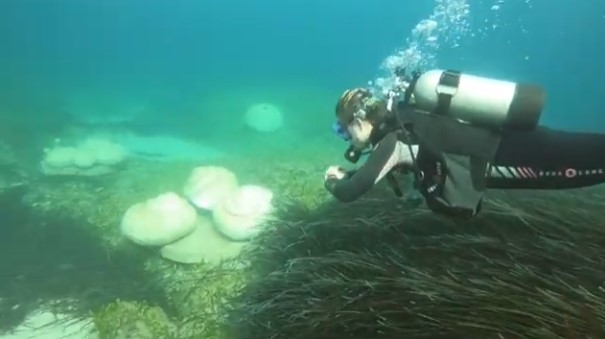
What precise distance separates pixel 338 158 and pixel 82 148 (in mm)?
6277

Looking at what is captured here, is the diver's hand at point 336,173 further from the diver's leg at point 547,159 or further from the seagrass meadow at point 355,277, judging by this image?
the diver's leg at point 547,159

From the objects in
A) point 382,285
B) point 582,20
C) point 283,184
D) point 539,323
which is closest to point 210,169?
point 283,184

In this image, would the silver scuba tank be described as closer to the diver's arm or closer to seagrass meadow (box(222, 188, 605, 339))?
the diver's arm

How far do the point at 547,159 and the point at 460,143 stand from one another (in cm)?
70

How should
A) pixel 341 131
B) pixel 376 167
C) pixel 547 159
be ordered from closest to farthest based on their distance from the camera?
pixel 376 167 < pixel 547 159 < pixel 341 131

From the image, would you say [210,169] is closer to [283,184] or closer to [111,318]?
[283,184]

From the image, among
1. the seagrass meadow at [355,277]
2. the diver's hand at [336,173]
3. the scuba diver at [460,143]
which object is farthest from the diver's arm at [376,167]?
the seagrass meadow at [355,277]

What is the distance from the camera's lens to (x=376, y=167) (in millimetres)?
3578

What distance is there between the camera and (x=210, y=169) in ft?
29.9

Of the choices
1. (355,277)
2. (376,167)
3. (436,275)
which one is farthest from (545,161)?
(355,277)

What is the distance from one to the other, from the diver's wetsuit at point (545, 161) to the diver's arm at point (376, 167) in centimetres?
6

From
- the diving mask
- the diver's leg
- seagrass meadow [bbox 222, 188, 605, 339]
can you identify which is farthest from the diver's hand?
the diver's leg

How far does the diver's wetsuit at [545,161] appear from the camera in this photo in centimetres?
380

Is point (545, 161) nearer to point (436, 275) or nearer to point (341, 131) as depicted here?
point (436, 275)
